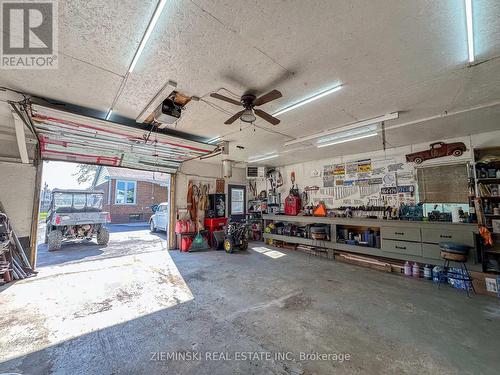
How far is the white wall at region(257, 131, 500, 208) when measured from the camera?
4.08 meters

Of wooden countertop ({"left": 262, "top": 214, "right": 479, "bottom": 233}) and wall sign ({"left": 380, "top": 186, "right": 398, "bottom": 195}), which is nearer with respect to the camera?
wooden countertop ({"left": 262, "top": 214, "right": 479, "bottom": 233})

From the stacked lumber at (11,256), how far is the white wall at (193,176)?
11.1 feet

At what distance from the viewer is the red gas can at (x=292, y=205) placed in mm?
6863

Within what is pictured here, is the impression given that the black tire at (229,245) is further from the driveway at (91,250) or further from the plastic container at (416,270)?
the plastic container at (416,270)

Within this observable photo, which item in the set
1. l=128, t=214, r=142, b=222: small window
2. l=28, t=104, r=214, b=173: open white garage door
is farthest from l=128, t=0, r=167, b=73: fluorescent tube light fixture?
l=128, t=214, r=142, b=222: small window

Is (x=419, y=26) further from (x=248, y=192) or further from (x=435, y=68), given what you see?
(x=248, y=192)

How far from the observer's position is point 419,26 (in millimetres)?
1754

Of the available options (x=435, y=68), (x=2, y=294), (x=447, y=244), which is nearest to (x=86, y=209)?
(x=2, y=294)

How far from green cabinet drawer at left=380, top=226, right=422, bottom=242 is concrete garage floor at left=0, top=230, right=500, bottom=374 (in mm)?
832

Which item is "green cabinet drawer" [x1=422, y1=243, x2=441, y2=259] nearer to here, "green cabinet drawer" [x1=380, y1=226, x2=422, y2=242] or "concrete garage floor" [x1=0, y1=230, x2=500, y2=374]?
"green cabinet drawer" [x1=380, y1=226, x2=422, y2=242]

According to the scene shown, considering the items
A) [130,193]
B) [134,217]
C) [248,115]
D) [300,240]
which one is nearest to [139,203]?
[130,193]

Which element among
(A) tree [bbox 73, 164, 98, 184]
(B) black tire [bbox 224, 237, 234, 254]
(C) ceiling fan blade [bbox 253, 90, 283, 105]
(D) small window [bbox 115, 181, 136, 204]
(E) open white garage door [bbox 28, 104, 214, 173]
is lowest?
(B) black tire [bbox 224, 237, 234, 254]

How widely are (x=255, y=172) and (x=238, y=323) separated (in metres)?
5.94

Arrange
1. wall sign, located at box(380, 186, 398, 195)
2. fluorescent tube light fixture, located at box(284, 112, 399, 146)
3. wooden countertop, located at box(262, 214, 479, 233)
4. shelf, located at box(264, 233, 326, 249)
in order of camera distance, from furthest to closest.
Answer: shelf, located at box(264, 233, 326, 249) < wall sign, located at box(380, 186, 398, 195) < wooden countertop, located at box(262, 214, 479, 233) < fluorescent tube light fixture, located at box(284, 112, 399, 146)
